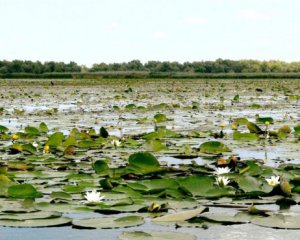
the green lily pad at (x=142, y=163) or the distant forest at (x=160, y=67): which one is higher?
the distant forest at (x=160, y=67)

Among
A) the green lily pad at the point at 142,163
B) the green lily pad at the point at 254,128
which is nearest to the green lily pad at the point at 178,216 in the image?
the green lily pad at the point at 142,163

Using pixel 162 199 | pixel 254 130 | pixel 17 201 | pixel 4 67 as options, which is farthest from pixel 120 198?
pixel 4 67

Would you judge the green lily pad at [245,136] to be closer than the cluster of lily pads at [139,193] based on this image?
No

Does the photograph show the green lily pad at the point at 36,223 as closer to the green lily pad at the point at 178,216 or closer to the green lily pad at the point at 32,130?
the green lily pad at the point at 178,216

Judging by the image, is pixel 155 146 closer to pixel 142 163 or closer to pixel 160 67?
pixel 142 163

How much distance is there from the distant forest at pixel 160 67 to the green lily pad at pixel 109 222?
46.6 m

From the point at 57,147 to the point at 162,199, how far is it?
219 centimetres

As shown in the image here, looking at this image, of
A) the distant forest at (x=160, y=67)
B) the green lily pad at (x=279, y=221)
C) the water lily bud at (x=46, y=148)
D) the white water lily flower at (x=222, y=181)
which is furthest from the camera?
the distant forest at (x=160, y=67)

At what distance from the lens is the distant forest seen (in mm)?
48438

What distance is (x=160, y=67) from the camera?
52656 millimetres

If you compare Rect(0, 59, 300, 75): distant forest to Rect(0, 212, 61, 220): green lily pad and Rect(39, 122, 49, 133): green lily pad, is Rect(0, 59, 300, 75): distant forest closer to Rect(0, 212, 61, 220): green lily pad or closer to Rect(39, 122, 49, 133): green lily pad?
Rect(39, 122, 49, 133): green lily pad

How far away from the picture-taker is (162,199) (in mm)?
2861

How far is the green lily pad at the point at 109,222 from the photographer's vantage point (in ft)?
7.68

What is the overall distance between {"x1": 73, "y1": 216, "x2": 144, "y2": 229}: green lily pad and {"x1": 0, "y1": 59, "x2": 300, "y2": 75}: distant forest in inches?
1833
